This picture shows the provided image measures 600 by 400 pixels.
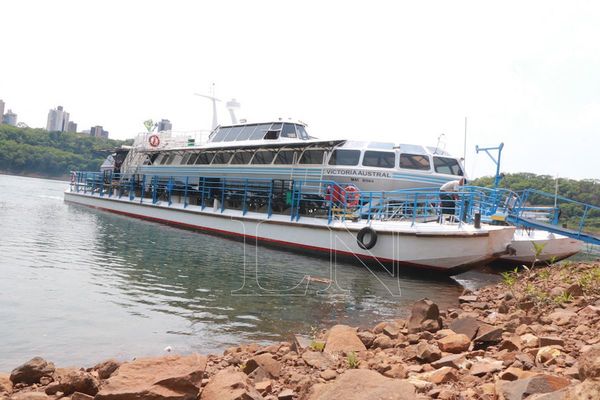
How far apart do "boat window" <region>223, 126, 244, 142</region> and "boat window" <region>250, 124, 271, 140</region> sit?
143 centimetres

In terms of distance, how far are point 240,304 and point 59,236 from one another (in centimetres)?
1078

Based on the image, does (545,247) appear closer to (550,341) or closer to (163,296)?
(550,341)

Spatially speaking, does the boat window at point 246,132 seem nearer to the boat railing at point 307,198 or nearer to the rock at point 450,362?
the boat railing at point 307,198

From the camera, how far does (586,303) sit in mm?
6648

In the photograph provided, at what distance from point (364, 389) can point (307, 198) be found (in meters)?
15.1

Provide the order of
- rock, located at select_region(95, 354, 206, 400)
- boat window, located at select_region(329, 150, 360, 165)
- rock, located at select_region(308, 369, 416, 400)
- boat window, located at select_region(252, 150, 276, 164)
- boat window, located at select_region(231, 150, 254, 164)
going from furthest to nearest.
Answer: boat window, located at select_region(231, 150, 254, 164)
boat window, located at select_region(252, 150, 276, 164)
boat window, located at select_region(329, 150, 360, 165)
rock, located at select_region(95, 354, 206, 400)
rock, located at select_region(308, 369, 416, 400)

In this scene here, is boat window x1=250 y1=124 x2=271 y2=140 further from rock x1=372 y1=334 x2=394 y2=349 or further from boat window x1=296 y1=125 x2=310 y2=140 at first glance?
rock x1=372 y1=334 x2=394 y2=349

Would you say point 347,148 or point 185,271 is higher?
point 347,148

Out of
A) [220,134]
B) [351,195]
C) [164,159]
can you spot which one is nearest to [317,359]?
[351,195]

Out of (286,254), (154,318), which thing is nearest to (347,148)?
(286,254)

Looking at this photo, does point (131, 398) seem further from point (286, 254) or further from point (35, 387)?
point (286, 254)

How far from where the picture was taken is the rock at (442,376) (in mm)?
3752

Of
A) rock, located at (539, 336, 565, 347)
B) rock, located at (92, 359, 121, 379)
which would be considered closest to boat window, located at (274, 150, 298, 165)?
rock, located at (92, 359, 121, 379)

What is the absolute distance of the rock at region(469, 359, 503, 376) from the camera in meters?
3.76
